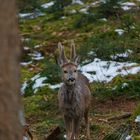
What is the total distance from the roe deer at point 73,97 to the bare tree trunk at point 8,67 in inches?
212

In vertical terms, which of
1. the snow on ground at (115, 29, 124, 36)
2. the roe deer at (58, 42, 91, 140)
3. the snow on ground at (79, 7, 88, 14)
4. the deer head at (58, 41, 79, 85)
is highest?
the deer head at (58, 41, 79, 85)

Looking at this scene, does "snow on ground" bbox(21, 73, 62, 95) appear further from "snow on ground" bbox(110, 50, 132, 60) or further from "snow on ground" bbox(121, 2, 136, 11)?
"snow on ground" bbox(121, 2, 136, 11)

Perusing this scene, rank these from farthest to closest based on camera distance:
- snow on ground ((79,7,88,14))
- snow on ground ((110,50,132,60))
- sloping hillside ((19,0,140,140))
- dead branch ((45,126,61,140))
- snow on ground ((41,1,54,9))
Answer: snow on ground ((41,1,54,9))
snow on ground ((79,7,88,14))
snow on ground ((110,50,132,60))
sloping hillside ((19,0,140,140))
dead branch ((45,126,61,140))

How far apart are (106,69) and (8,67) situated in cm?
975

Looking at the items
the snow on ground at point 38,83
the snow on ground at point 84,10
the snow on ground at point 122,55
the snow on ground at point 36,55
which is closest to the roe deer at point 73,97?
the snow on ground at point 38,83

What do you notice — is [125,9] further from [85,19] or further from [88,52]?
[88,52]

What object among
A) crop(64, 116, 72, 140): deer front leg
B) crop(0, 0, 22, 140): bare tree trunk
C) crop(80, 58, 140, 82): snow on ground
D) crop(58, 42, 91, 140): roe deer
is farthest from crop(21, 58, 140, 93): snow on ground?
crop(0, 0, 22, 140): bare tree trunk

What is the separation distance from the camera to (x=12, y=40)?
4012 mm

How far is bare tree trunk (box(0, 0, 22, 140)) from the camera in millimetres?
3973

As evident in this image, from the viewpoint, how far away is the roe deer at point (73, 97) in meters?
9.64

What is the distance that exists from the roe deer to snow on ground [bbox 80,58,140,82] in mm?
2997

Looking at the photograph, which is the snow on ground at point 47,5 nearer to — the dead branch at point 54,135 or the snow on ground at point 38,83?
the snow on ground at point 38,83

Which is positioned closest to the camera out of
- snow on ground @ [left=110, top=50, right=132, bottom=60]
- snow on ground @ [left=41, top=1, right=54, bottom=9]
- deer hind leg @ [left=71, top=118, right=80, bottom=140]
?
deer hind leg @ [left=71, top=118, right=80, bottom=140]

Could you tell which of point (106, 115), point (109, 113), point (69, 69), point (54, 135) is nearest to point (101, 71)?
point (109, 113)
